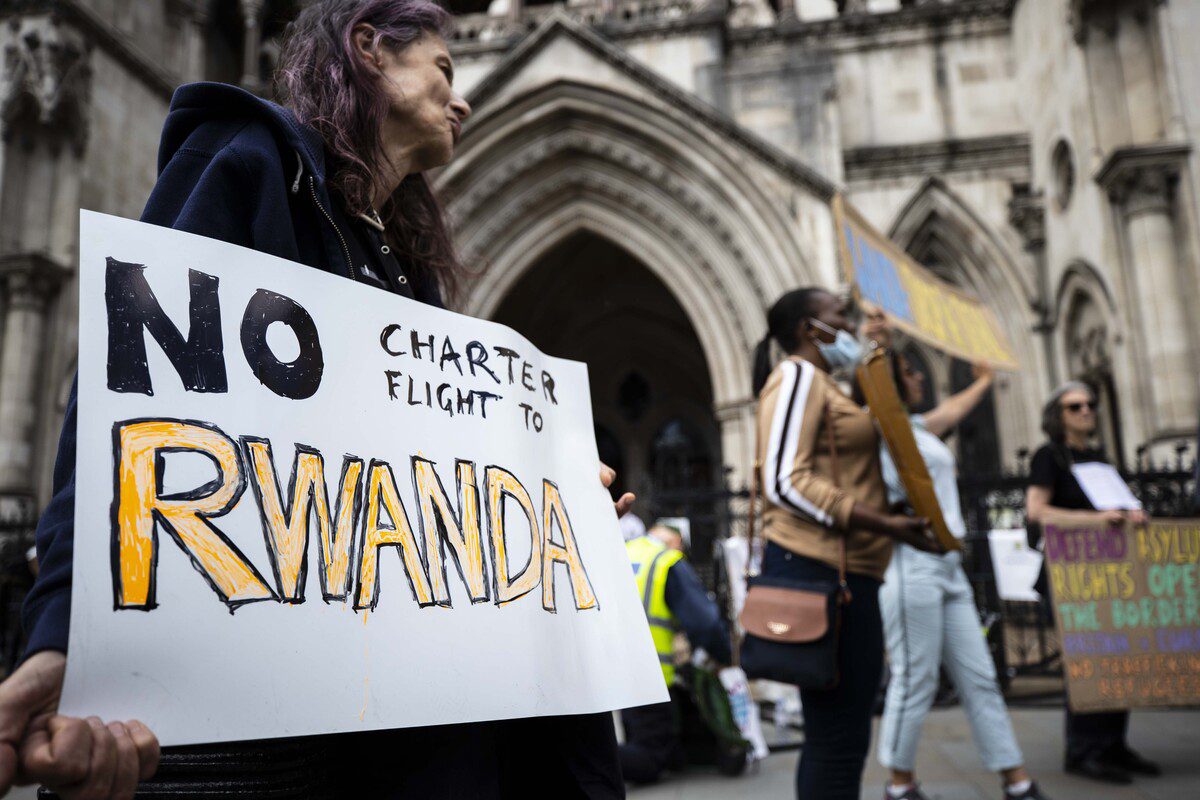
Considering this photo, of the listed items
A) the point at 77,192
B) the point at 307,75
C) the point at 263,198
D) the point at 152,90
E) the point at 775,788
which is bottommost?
the point at 775,788

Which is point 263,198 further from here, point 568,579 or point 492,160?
point 492,160

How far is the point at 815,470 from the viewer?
300 centimetres

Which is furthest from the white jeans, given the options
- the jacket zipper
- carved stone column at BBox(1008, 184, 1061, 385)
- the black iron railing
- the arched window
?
the arched window

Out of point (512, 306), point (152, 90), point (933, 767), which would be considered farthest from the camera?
point (512, 306)

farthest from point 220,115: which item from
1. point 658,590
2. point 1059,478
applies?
point 1059,478

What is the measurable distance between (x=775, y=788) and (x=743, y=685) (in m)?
0.77

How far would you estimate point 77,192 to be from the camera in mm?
13164

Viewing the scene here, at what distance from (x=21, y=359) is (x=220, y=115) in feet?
45.9

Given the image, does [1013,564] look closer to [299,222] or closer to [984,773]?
[984,773]

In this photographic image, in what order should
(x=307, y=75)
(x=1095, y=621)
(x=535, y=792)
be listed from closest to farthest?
(x=535, y=792) → (x=307, y=75) → (x=1095, y=621)

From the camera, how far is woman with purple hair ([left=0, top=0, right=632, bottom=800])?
85 centimetres

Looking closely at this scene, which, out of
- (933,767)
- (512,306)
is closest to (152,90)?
(512,306)

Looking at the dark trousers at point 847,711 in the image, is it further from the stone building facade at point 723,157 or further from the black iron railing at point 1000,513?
the stone building facade at point 723,157

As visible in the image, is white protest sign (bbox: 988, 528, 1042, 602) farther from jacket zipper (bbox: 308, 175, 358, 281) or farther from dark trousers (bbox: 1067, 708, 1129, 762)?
jacket zipper (bbox: 308, 175, 358, 281)
